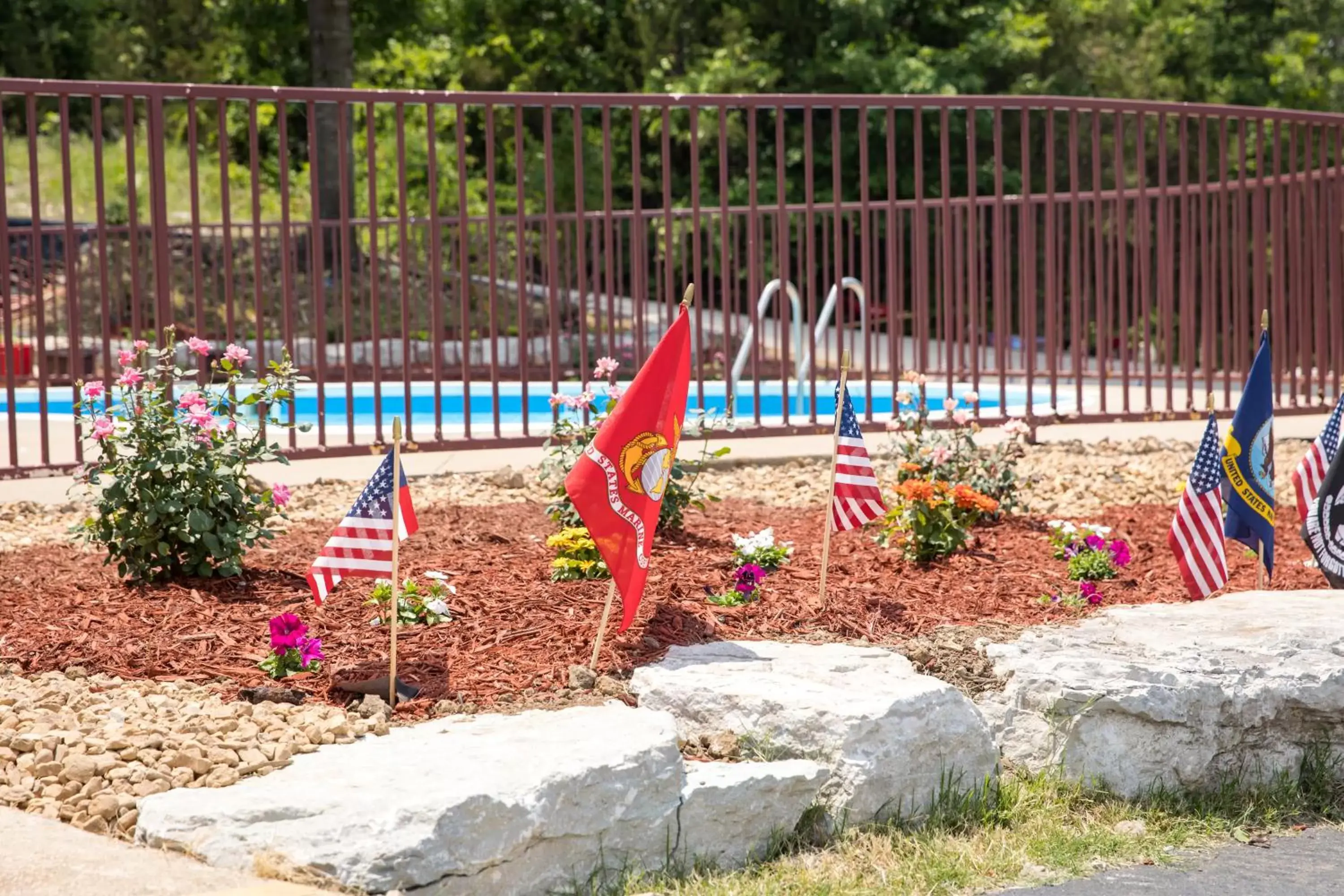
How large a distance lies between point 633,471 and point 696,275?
161 inches

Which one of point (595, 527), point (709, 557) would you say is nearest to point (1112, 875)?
point (595, 527)

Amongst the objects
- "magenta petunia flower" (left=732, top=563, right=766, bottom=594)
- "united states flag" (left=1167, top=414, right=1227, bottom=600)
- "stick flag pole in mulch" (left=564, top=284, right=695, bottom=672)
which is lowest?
"magenta petunia flower" (left=732, top=563, right=766, bottom=594)

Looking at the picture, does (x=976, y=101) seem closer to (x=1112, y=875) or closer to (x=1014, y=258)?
(x=1112, y=875)

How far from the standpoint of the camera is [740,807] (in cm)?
394

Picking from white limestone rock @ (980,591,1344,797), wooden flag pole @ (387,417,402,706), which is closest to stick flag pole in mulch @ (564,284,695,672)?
wooden flag pole @ (387,417,402,706)

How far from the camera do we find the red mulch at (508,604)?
Answer: 4.79m

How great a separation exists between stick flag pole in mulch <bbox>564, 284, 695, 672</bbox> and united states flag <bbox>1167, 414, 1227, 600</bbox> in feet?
6.10

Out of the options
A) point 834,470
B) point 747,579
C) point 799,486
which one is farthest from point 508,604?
point 799,486

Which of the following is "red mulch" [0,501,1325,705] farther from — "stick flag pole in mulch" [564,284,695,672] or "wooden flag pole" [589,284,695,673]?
"stick flag pole in mulch" [564,284,695,672]

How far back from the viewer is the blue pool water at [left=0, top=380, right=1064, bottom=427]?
1171 cm

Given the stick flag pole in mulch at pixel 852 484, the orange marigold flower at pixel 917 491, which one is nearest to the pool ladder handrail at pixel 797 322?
the orange marigold flower at pixel 917 491

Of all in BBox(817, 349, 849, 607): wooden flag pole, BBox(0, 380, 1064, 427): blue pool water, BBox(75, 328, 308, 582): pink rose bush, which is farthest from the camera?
BBox(0, 380, 1064, 427): blue pool water

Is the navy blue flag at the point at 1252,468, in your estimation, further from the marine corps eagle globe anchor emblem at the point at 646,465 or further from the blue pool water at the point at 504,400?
the blue pool water at the point at 504,400

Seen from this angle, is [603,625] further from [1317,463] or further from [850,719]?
[1317,463]
